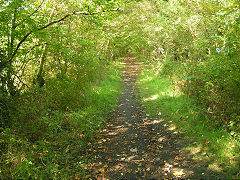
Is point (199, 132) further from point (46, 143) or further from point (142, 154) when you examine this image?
point (46, 143)

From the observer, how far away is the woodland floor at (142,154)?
417cm

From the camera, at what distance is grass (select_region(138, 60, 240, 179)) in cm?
401

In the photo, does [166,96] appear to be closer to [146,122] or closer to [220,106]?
[146,122]

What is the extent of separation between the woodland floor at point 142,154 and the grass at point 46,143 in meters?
0.42

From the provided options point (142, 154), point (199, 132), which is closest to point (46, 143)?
point (142, 154)

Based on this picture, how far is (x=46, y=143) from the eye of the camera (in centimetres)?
486

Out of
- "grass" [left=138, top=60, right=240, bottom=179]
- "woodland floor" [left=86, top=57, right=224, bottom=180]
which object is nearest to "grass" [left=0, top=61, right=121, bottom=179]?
"woodland floor" [left=86, top=57, right=224, bottom=180]

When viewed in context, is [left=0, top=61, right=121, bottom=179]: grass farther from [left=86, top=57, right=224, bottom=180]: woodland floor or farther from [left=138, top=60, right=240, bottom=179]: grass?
[left=138, top=60, right=240, bottom=179]: grass

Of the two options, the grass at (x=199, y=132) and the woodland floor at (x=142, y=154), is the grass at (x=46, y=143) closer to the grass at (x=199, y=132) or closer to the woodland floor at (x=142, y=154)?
the woodland floor at (x=142, y=154)

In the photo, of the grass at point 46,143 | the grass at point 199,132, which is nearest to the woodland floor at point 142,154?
the grass at point 199,132

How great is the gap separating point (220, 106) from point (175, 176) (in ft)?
9.24

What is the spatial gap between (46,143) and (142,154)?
2678 mm

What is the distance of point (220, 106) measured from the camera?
5527 mm

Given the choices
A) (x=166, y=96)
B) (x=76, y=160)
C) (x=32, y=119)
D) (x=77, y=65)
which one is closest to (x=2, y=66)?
(x=32, y=119)
